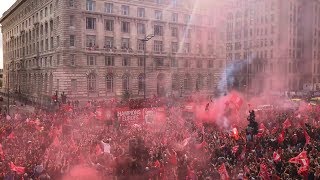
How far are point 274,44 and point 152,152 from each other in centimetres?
6636

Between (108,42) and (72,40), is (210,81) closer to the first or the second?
(108,42)

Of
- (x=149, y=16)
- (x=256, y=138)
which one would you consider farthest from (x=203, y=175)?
(x=149, y=16)

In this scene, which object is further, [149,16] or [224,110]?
[149,16]

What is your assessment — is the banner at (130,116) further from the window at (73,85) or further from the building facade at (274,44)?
the building facade at (274,44)

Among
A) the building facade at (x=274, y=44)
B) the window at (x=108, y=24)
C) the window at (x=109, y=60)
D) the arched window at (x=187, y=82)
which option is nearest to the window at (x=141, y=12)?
the window at (x=108, y=24)

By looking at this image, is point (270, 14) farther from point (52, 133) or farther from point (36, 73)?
point (52, 133)

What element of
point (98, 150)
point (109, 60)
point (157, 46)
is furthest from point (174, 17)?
point (98, 150)

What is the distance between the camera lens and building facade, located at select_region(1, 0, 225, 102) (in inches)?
1896

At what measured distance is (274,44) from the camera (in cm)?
7575

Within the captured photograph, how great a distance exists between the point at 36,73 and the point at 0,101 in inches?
337

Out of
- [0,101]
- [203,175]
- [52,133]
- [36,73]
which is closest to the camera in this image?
[203,175]

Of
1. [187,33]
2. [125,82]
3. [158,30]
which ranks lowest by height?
[125,82]

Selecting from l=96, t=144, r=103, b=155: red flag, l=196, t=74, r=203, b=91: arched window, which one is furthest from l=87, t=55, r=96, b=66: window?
l=96, t=144, r=103, b=155: red flag

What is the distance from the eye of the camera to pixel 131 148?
14477mm
